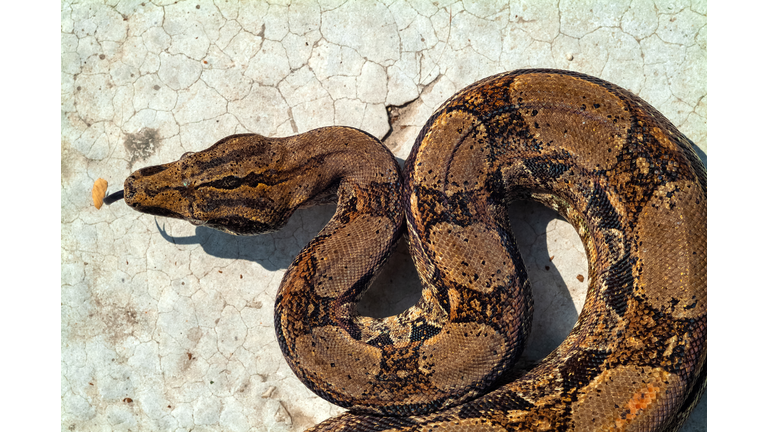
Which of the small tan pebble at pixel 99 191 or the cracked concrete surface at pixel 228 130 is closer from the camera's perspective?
the cracked concrete surface at pixel 228 130

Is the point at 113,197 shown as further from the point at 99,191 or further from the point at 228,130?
the point at 228,130

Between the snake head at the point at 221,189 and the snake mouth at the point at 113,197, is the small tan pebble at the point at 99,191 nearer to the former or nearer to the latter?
the snake mouth at the point at 113,197

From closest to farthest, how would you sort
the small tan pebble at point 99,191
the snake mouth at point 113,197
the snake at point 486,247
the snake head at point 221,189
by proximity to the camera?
1. the snake at point 486,247
2. the snake head at point 221,189
3. the snake mouth at point 113,197
4. the small tan pebble at point 99,191

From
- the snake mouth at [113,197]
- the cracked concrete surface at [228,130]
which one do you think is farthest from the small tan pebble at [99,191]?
the snake mouth at [113,197]

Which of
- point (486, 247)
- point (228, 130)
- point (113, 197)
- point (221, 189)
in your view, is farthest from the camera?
point (228, 130)

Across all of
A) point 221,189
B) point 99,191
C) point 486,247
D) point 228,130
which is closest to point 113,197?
point 99,191

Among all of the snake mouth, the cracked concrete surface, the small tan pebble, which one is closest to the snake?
the snake mouth
